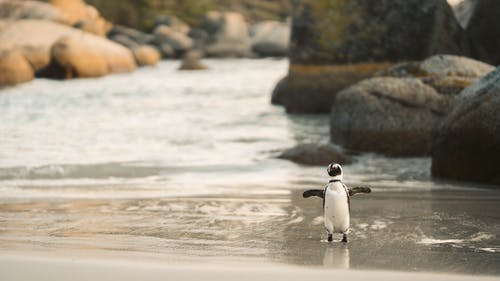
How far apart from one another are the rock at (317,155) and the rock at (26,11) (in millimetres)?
29429

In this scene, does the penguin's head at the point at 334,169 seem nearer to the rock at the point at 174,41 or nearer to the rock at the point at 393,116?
the rock at the point at 393,116

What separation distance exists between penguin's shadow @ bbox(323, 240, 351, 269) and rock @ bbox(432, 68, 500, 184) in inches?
117

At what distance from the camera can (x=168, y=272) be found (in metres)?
4.14

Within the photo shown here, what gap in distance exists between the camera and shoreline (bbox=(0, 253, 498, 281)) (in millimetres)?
4051

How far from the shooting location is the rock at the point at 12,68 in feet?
79.6

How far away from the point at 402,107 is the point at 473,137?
7.58 feet

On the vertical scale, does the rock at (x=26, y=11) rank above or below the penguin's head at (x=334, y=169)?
above

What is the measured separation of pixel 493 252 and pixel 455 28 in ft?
31.5

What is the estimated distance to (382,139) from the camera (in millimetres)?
9852

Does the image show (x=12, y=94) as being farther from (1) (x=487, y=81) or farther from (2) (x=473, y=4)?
(1) (x=487, y=81)

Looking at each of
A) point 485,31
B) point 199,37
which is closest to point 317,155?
point 485,31

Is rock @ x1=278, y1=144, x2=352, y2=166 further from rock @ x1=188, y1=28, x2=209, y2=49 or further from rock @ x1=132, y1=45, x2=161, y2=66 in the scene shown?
rock @ x1=188, y1=28, x2=209, y2=49

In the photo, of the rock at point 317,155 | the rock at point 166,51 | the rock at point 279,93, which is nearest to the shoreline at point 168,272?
the rock at point 317,155

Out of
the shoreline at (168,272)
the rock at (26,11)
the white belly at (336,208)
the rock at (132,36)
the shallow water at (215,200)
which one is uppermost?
the rock at (26,11)
